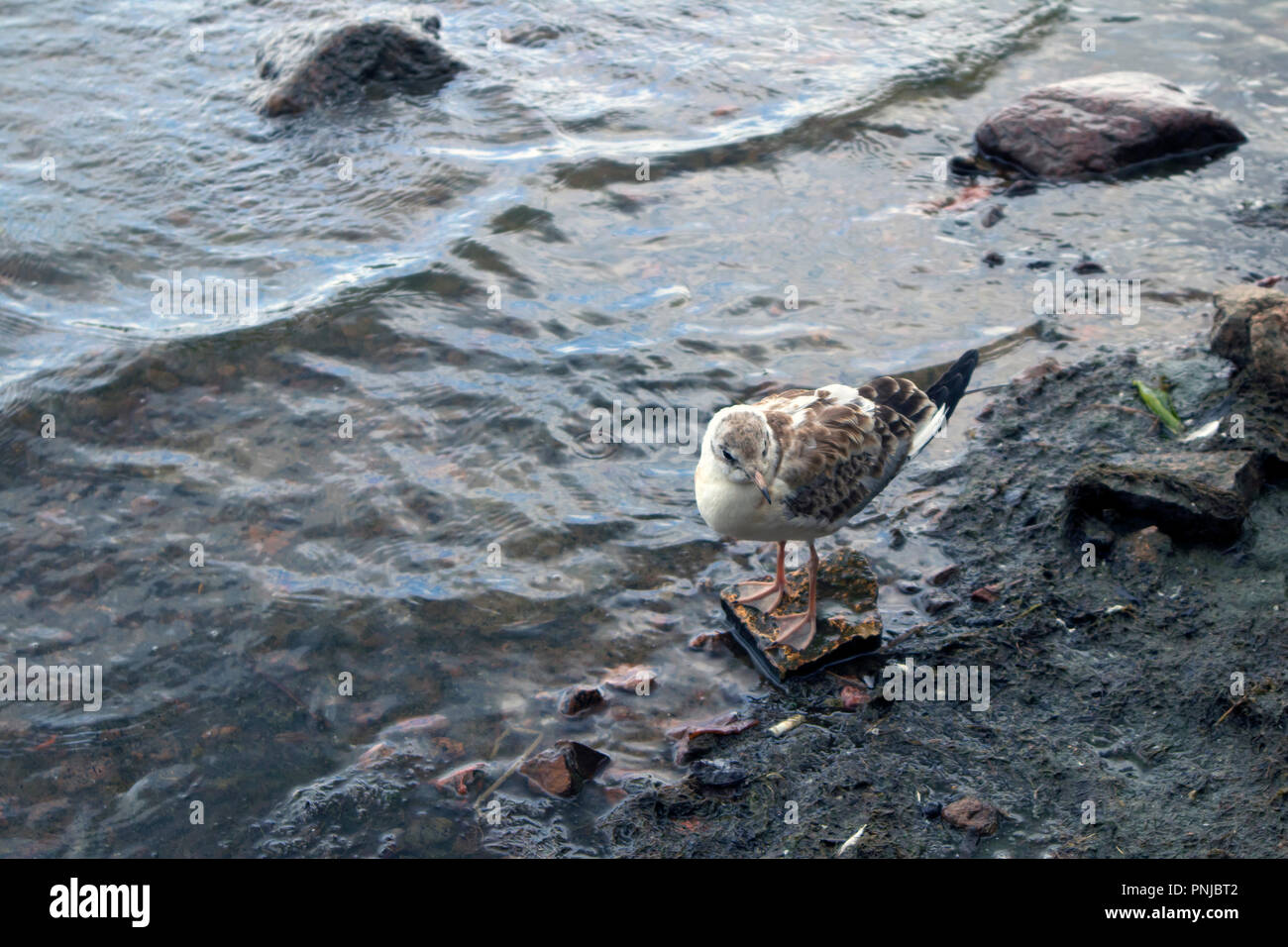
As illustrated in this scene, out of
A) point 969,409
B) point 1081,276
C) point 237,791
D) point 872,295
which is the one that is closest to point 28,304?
point 237,791

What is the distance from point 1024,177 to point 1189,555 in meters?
5.33

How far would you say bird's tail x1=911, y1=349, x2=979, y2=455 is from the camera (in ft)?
19.6

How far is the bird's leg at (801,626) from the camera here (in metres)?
5.42

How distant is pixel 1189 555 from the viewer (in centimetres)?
548

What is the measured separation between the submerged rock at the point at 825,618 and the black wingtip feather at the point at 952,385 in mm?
1004

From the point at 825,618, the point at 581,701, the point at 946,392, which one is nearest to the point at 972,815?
the point at 825,618

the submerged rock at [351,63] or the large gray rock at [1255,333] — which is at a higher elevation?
the submerged rock at [351,63]

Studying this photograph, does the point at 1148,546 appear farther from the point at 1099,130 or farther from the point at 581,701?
the point at 1099,130

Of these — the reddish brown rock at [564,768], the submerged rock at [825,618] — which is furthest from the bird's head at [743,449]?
the reddish brown rock at [564,768]

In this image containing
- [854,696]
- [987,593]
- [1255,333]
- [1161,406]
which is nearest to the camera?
[854,696]

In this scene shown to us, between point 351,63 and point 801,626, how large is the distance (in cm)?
801

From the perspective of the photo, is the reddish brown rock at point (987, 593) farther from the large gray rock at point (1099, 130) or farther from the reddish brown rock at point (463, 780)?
the large gray rock at point (1099, 130)

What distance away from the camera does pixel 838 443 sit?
5.50 m

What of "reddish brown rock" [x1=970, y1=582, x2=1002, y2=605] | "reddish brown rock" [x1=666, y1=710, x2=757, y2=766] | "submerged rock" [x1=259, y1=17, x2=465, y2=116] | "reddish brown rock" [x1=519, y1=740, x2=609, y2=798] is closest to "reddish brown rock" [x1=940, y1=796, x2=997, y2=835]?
"reddish brown rock" [x1=666, y1=710, x2=757, y2=766]
